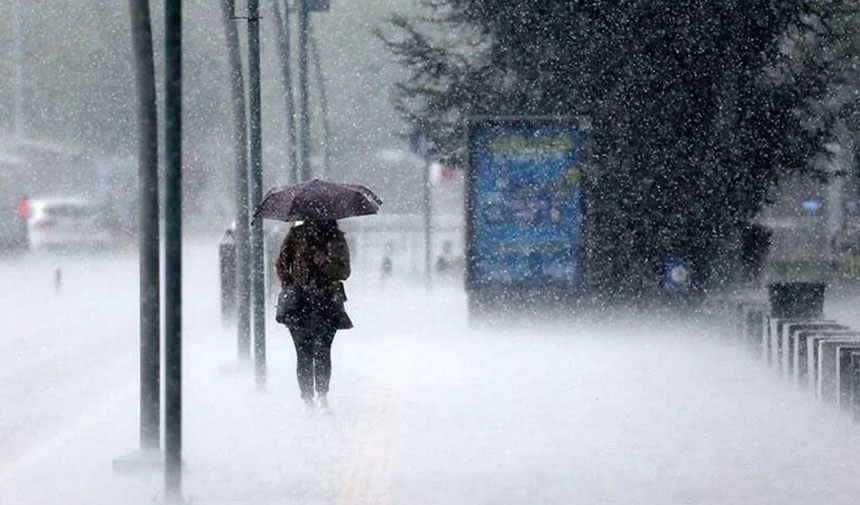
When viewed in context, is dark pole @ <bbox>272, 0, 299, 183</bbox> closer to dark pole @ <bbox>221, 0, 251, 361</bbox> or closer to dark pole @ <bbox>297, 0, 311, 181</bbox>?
dark pole @ <bbox>297, 0, 311, 181</bbox>

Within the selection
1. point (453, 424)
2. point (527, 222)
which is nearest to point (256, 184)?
point (453, 424)

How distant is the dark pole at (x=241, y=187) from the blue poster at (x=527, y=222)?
5.07 m

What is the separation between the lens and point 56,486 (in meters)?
11.4

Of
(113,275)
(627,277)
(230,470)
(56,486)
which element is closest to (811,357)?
(230,470)

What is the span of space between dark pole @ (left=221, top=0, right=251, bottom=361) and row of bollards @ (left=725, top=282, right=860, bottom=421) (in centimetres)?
499

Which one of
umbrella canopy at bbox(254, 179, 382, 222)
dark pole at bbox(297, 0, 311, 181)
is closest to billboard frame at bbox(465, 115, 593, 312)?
dark pole at bbox(297, 0, 311, 181)

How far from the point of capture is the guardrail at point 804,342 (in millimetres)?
14719

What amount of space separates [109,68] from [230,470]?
247 feet

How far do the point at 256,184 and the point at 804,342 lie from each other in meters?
5.03

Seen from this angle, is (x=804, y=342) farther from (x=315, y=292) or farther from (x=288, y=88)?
(x=288, y=88)

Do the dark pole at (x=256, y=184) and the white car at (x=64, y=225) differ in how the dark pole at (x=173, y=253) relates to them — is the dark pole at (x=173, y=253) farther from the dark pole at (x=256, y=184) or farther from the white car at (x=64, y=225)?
the white car at (x=64, y=225)

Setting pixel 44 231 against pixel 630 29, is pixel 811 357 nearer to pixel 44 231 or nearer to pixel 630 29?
pixel 630 29

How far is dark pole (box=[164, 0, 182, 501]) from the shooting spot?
10.6 m

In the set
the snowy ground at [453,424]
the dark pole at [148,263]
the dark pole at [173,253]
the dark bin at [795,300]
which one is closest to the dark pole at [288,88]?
the snowy ground at [453,424]
